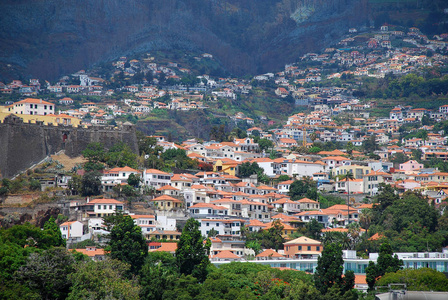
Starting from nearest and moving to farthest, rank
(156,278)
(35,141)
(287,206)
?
1. (156,278)
2. (35,141)
3. (287,206)

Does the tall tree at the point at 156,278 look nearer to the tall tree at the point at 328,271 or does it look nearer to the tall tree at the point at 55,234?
the tall tree at the point at 55,234

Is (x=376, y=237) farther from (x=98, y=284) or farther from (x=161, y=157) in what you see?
(x=98, y=284)

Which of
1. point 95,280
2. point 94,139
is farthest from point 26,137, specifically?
point 95,280

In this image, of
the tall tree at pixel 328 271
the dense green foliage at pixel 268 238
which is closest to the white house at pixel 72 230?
the dense green foliage at pixel 268 238

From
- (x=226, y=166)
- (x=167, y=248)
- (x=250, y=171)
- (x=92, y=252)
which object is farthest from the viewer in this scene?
(x=250, y=171)

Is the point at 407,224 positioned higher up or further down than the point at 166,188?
further down

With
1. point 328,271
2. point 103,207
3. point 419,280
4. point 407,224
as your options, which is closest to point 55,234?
point 103,207
